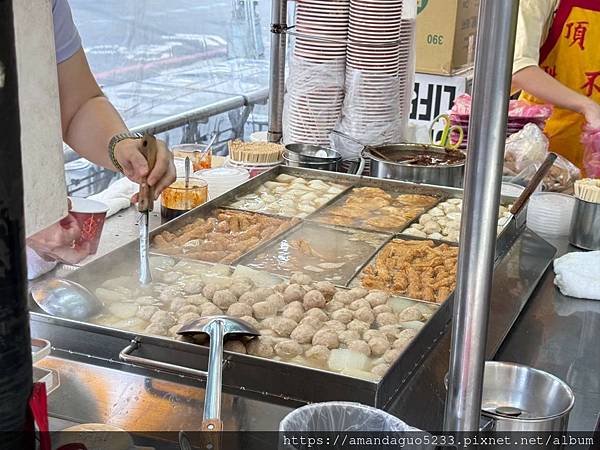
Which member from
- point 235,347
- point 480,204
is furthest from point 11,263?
point 235,347

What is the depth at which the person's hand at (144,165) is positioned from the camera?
72.9 inches

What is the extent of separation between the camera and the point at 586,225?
93.9 inches

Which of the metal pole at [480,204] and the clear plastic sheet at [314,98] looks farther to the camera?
the clear plastic sheet at [314,98]

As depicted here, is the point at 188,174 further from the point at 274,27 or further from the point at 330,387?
the point at 330,387

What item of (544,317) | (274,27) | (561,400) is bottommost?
(544,317)

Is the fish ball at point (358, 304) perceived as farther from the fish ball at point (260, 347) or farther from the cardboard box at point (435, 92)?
the cardboard box at point (435, 92)

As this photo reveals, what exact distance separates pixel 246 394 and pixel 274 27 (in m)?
2.05

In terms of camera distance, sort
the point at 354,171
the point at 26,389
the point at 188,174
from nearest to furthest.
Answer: the point at 26,389 → the point at 188,174 → the point at 354,171

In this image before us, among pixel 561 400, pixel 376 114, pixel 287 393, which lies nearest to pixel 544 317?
pixel 561 400

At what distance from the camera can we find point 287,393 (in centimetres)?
137

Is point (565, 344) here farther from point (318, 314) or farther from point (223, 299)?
point (223, 299)

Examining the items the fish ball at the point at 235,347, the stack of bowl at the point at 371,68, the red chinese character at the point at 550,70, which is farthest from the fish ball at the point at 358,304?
the red chinese character at the point at 550,70

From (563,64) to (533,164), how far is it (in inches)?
38.9

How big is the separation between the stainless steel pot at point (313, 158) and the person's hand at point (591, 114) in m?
1.02
